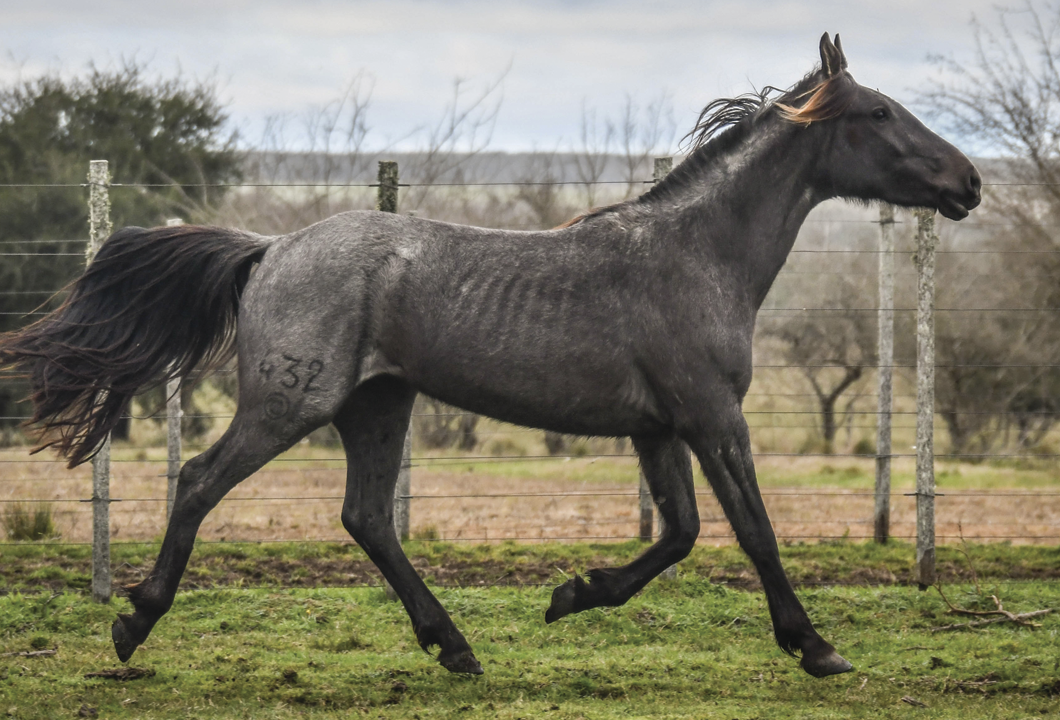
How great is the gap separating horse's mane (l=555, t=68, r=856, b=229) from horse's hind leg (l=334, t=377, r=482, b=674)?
1148 mm

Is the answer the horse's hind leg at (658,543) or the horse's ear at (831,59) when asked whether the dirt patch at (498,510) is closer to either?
the horse's hind leg at (658,543)

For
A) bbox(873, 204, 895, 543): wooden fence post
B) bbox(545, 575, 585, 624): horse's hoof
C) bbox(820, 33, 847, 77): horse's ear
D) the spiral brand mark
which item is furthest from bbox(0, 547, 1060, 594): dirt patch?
bbox(820, 33, 847, 77): horse's ear

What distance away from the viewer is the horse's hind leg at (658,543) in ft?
15.5

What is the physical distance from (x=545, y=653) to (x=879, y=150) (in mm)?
2873

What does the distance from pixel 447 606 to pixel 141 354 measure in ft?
7.45

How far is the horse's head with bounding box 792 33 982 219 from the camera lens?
184 inches

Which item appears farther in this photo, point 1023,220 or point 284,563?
point 1023,220

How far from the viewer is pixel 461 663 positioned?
184 inches

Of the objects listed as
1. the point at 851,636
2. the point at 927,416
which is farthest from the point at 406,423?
the point at 927,416

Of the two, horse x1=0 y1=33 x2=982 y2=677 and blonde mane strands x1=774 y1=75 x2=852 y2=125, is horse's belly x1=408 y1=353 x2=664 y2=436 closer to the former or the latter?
horse x1=0 y1=33 x2=982 y2=677

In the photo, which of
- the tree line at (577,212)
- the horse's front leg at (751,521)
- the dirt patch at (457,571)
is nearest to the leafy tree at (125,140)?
the tree line at (577,212)

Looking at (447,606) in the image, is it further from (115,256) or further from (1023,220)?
(1023,220)

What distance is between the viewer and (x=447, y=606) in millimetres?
5961

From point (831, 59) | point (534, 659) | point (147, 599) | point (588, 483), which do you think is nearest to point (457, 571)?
point (534, 659)
